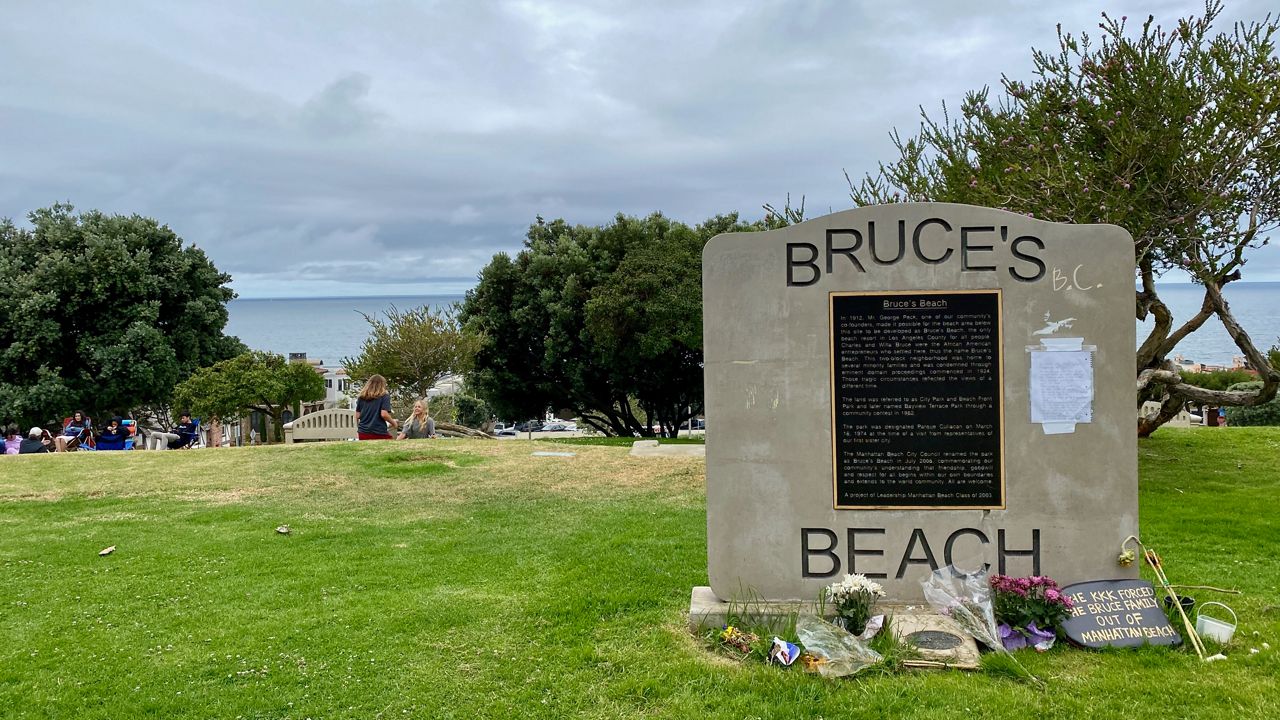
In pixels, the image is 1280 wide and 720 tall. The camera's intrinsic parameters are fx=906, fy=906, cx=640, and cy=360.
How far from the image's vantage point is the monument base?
6.12 meters

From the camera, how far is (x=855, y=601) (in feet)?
21.3

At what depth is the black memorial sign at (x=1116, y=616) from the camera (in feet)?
20.6

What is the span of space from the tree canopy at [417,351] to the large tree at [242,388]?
2062mm

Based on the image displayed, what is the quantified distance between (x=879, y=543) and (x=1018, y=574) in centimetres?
108

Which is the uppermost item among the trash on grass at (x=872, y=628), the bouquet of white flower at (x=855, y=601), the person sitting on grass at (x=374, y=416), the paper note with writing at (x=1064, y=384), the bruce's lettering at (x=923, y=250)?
the bruce's lettering at (x=923, y=250)

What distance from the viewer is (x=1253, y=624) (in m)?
6.57

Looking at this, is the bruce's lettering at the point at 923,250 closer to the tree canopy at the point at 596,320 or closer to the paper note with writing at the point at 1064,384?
the paper note with writing at the point at 1064,384

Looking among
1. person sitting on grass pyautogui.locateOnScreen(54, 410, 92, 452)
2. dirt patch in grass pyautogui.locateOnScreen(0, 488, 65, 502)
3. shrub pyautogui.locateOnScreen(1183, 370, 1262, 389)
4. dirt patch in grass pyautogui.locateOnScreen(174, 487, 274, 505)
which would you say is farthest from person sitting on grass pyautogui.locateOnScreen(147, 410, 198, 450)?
shrub pyautogui.locateOnScreen(1183, 370, 1262, 389)

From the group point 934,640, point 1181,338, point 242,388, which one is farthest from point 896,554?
point 242,388

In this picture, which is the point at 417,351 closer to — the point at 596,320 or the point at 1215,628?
the point at 596,320

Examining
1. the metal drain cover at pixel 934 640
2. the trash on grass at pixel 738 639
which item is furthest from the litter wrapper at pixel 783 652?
the metal drain cover at pixel 934 640

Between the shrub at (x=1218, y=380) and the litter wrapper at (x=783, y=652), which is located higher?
the shrub at (x=1218, y=380)

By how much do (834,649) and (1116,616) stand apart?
6.99 feet

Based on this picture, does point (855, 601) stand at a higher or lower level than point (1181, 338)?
lower
